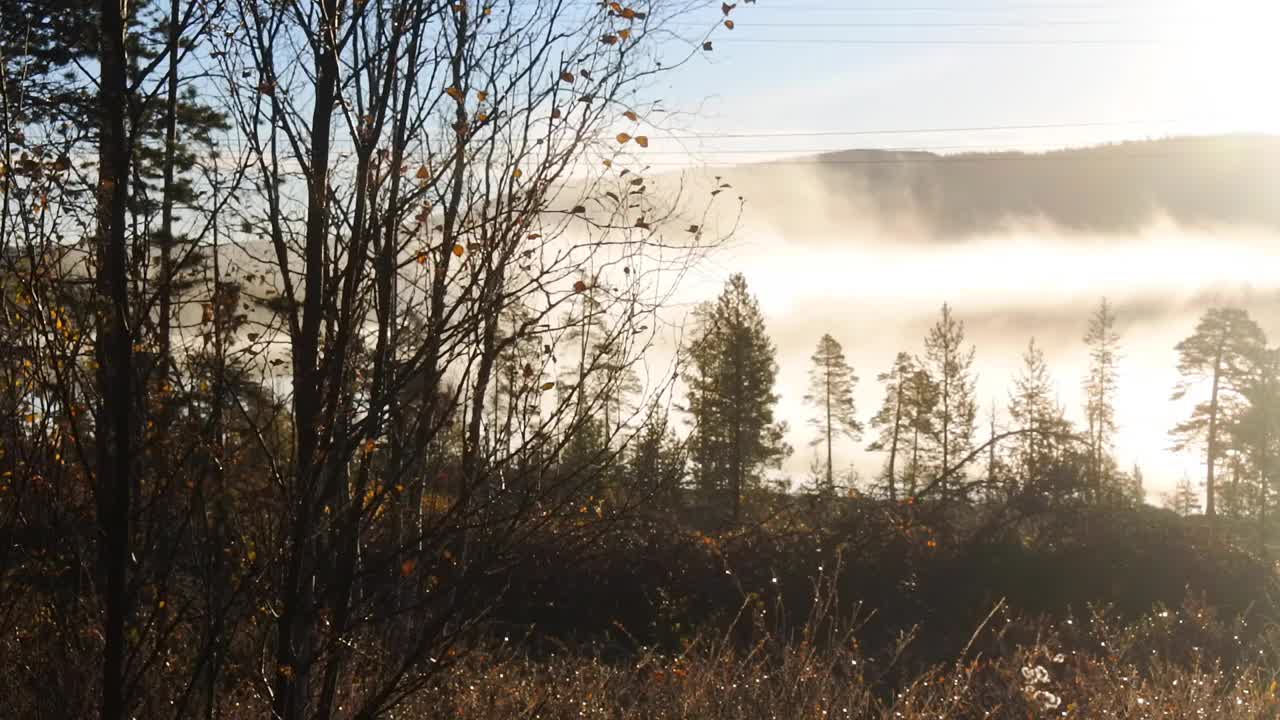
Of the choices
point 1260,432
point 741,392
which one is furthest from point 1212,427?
point 741,392

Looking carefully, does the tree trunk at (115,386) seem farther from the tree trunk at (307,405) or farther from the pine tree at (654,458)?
the pine tree at (654,458)

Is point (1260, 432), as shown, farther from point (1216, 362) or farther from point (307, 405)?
point (307, 405)

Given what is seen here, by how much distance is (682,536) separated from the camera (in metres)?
17.7

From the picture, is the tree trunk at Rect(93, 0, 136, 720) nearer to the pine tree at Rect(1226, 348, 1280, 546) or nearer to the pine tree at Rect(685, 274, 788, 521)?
the pine tree at Rect(685, 274, 788, 521)

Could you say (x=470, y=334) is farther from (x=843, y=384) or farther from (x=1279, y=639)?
(x=843, y=384)

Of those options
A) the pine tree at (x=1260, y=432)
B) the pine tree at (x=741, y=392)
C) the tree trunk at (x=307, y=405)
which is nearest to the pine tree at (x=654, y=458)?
the tree trunk at (x=307, y=405)

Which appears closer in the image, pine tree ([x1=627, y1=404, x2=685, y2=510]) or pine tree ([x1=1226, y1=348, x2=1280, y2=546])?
→ pine tree ([x1=627, y1=404, x2=685, y2=510])

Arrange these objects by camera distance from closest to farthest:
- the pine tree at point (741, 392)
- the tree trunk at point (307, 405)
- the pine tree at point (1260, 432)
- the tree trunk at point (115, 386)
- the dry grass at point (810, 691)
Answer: the tree trunk at point (115, 386) < the tree trunk at point (307, 405) < the dry grass at point (810, 691) < the pine tree at point (741, 392) < the pine tree at point (1260, 432)

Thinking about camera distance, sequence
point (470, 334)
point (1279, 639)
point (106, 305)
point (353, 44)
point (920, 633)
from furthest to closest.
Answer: point (920, 633) → point (1279, 639) → point (353, 44) → point (470, 334) → point (106, 305)

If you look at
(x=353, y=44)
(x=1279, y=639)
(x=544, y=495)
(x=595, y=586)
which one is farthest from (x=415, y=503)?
(x=1279, y=639)

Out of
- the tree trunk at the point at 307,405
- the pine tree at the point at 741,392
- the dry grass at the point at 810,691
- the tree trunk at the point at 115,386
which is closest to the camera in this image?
the tree trunk at the point at 115,386

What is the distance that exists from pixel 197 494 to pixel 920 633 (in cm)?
1425

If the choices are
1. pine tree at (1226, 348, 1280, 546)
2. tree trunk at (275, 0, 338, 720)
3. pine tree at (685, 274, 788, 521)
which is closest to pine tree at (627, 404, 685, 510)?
tree trunk at (275, 0, 338, 720)

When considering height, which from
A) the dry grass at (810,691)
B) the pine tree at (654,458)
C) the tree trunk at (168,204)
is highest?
the tree trunk at (168,204)
